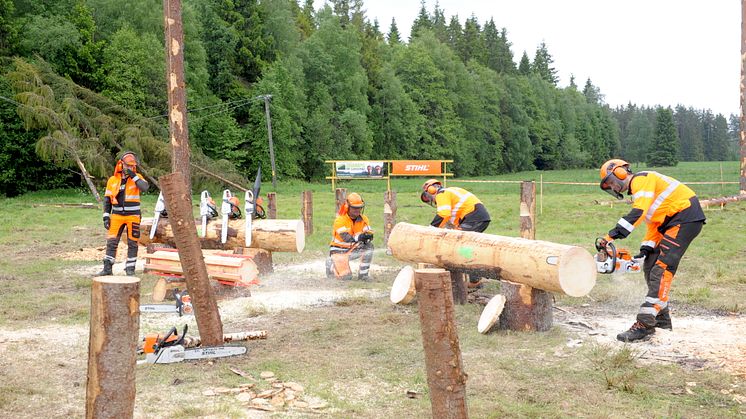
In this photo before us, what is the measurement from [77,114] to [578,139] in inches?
2912

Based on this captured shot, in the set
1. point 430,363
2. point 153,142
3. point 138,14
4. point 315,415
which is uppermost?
point 138,14

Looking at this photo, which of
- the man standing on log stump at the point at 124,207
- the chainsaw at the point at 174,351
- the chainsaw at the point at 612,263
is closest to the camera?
the chainsaw at the point at 174,351

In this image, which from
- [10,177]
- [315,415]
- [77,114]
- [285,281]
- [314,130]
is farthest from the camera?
[314,130]

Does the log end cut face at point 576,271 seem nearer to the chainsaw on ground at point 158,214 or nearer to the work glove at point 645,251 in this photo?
the work glove at point 645,251

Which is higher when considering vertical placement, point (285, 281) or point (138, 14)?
point (138, 14)

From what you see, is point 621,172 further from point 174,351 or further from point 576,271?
point 174,351

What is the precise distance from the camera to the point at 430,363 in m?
3.77

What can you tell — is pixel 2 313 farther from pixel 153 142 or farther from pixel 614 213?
pixel 153 142

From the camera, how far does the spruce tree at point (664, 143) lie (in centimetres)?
8962

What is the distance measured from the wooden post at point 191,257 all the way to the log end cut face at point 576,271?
3.08 meters

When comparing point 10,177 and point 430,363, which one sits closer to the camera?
point 430,363

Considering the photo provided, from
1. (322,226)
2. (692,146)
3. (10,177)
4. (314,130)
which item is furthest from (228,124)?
(692,146)

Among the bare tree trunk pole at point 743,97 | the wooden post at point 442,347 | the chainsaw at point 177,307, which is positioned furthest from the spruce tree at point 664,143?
the wooden post at point 442,347

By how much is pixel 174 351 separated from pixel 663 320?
444 cm
